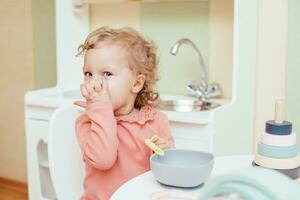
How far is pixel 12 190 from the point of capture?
2.56 metres

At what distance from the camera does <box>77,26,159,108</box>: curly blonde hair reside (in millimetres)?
1112

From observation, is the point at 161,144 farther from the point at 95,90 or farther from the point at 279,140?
the point at 279,140

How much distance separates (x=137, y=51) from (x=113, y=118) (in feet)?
0.67

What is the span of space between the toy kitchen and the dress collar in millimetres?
509

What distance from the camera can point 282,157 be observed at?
75 centimetres

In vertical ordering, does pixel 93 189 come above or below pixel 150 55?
below

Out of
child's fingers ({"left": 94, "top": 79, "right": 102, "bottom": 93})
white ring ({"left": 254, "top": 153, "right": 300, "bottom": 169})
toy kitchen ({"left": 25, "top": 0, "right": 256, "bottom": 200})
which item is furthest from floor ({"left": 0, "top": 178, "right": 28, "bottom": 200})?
white ring ({"left": 254, "top": 153, "right": 300, "bottom": 169})

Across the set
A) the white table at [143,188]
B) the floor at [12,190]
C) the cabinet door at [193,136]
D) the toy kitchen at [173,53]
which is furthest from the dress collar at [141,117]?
the floor at [12,190]

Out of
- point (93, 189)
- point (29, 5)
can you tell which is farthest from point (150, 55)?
point (29, 5)

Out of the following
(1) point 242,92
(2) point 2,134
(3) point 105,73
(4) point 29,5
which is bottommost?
(2) point 2,134

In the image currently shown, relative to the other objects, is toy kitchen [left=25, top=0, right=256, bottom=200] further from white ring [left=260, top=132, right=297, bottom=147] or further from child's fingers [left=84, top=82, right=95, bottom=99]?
white ring [left=260, top=132, right=297, bottom=147]

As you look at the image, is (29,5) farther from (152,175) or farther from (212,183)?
(212,183)

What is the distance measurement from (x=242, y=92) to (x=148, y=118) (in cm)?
70

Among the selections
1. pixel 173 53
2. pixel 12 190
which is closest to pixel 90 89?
pixel 173 53
